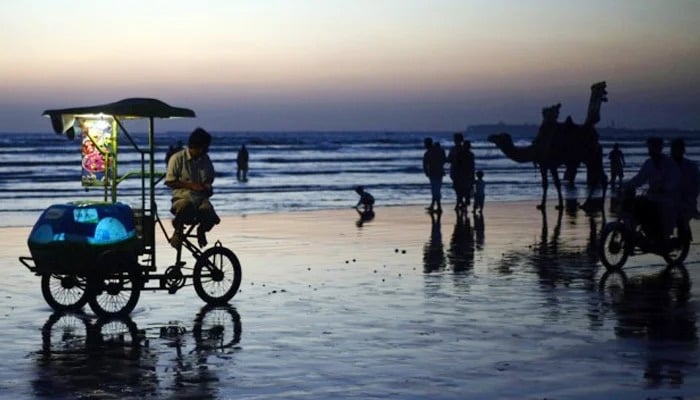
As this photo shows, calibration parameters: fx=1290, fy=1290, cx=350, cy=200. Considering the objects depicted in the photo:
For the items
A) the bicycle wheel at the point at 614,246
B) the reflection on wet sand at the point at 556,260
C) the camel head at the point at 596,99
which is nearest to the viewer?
the reflection on wet sand at the point at 556,260

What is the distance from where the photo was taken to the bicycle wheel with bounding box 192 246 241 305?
46.8ft

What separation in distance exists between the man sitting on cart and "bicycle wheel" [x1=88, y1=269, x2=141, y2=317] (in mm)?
871

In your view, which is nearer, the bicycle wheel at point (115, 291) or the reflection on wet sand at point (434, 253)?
the bicycle wheel at point (115, 291)

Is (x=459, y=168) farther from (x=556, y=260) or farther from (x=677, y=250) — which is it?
(x=677, y=250)

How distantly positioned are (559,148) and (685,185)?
55.6 feet

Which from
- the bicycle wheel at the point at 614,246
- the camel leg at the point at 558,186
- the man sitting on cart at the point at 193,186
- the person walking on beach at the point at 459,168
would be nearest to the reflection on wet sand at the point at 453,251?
the bicycle wheel at the point at 614,246

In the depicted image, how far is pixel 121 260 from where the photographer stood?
43.9 feet

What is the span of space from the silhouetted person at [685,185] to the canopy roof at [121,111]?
7.33 metres

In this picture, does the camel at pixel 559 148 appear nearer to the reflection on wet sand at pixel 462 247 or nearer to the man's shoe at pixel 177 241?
the reflection on wet sand at pixel 462 247

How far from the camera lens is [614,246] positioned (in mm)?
17828

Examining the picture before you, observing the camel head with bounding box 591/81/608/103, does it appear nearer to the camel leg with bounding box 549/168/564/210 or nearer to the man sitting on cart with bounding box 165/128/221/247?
the camel leg with bounding box 549/168/564/210

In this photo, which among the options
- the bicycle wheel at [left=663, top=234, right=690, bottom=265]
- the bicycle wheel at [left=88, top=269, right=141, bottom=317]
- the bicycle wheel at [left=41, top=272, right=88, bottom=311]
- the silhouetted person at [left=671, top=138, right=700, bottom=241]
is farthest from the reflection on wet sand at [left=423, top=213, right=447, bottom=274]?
the bicycle wheel at [left=41, top=272, right=88, bottom=311]

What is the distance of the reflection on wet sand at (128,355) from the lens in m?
9.24

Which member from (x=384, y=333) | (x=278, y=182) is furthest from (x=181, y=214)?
(x=278, y=182)
